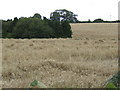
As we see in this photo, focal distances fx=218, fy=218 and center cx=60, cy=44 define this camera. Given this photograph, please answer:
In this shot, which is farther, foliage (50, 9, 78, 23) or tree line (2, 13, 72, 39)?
foliage (50, 9, 78, 23)

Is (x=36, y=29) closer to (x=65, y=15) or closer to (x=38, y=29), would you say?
(x=38, y=29)

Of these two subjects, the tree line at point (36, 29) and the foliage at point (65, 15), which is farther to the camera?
the foliage at point (65, 15)

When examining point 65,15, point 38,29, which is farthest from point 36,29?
point 65,15

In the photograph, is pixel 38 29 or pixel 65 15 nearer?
pixel 38 29

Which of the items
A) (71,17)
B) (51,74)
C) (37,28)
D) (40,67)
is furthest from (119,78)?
(71,17)

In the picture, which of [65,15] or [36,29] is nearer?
[36,29]

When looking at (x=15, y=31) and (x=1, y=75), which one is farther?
(x=15, y=31)

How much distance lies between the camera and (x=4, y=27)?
62.0m

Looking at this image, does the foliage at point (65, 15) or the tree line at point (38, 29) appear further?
the foliage at point (65, 15)

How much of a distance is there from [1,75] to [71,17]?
275 feet

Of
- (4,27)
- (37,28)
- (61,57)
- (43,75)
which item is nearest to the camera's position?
(43,75)

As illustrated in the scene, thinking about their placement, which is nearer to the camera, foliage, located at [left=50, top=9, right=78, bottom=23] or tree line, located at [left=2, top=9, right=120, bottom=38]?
tree line, located at [left=2, top=9, right=120, bottom=38]

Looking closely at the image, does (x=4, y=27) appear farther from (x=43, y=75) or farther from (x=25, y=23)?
(x=43, y=75)

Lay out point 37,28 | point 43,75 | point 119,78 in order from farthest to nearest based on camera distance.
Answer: point 37,28, point 43,75, point 119,78
